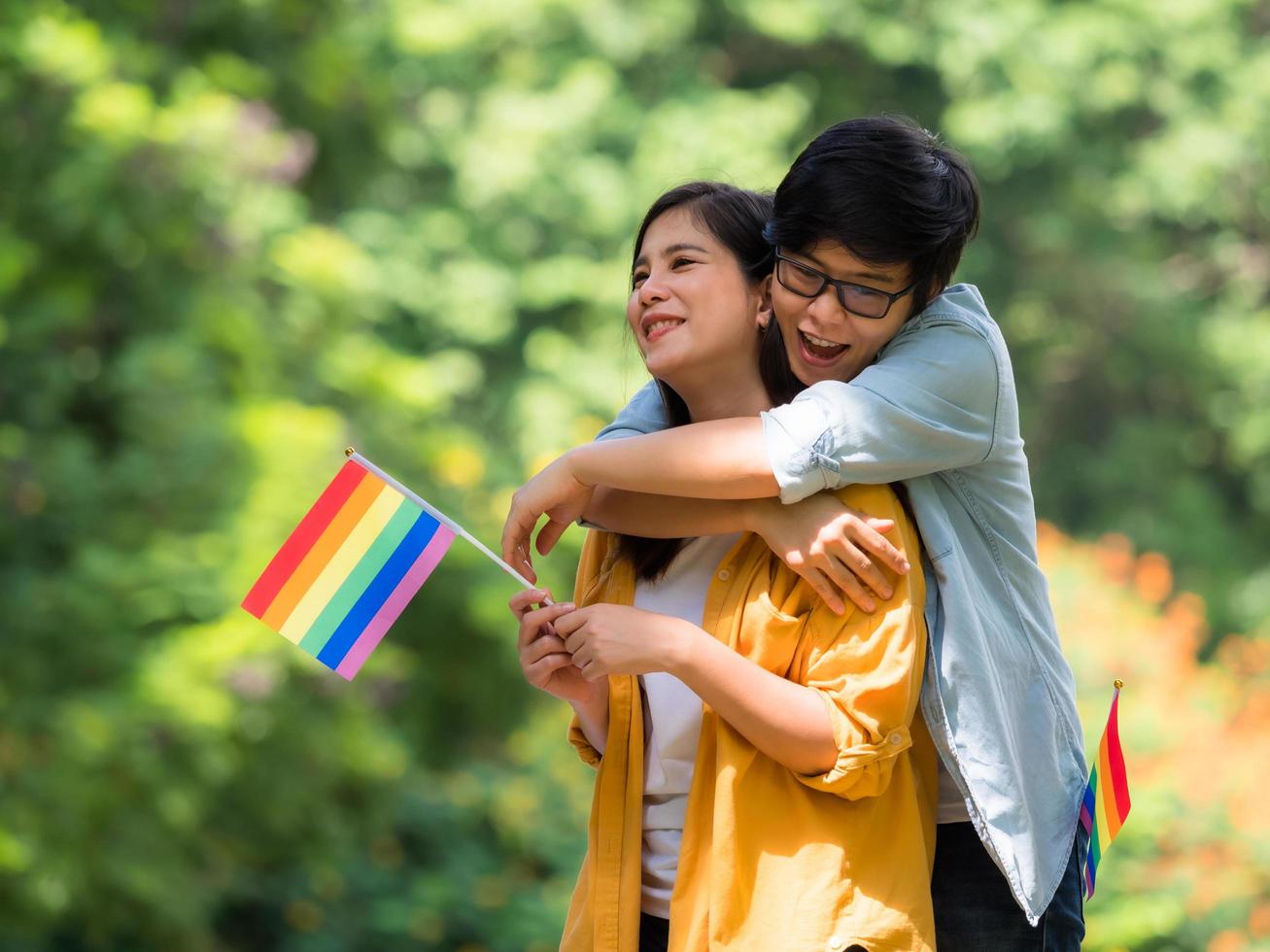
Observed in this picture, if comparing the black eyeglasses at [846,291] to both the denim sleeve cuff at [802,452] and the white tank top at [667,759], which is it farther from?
the white tank top at [667,759]

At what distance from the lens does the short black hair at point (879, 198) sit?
156cm

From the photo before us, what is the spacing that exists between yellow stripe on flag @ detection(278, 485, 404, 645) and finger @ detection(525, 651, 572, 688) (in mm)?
266

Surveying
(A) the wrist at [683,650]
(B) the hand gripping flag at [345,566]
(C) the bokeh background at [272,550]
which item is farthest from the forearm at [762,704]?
(C) the bokeh background at [272,550]

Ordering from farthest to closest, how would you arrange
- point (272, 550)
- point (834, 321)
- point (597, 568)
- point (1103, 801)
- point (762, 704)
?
point (272, 550) < point (597, 568) < point (1103, 801) < point (834, 321) < point (762, 704)

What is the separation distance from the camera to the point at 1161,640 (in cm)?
526

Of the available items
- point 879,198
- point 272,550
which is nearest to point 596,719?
point 879,198

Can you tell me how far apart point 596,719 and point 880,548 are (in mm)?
444

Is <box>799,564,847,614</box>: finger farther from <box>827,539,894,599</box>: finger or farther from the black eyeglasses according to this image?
the black eyeglasses

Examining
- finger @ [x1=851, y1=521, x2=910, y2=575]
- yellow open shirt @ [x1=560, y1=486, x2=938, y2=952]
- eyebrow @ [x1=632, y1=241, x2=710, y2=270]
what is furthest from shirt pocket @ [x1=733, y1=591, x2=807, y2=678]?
eyebrow @ [x1=632, y1=241, x2=710, y2=270]

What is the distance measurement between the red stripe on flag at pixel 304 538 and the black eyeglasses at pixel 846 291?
574mm

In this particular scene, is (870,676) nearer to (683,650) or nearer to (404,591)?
(683,650)

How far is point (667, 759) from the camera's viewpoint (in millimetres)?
1679

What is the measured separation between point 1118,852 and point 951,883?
2471 millimetres

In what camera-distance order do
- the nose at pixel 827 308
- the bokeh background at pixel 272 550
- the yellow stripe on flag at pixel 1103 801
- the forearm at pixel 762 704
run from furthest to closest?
the bokeh background at pixel 272 550, the yellow stripe on flag at pixel 1103 801, the nose at pixel 827 308, the forearm at pixel 762 704
